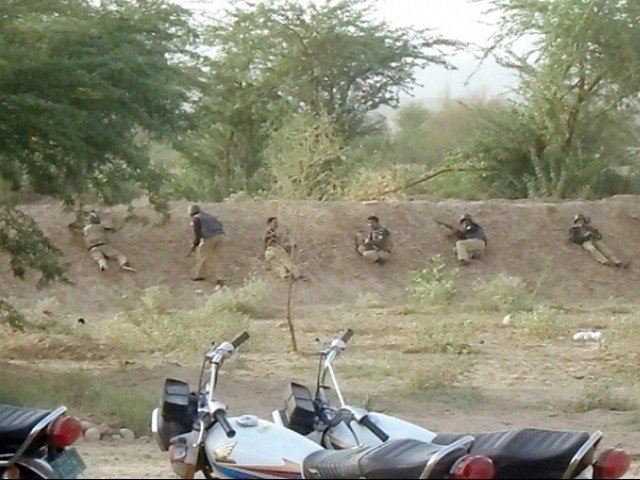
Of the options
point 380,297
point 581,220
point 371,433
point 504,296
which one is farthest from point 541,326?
point 371,433

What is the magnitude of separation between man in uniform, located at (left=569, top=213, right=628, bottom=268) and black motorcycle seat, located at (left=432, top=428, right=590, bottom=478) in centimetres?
2217

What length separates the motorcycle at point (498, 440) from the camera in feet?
17.7

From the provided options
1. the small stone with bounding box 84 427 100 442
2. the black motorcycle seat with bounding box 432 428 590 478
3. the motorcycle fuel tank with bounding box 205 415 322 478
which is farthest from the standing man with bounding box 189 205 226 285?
the black motorcycle seat with bounding box 432 428 590 478

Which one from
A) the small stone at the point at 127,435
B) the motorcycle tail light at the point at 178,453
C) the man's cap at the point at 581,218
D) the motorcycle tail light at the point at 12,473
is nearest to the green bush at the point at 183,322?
the small stone at the point at 127,435

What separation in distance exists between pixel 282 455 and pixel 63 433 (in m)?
1.17

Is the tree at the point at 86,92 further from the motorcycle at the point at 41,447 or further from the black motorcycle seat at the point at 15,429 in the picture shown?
the motorcycle at the point at 41,447

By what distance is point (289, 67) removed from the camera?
3491cm

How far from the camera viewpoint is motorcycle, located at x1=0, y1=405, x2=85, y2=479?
5.81 meters

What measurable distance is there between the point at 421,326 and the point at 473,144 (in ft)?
50.8

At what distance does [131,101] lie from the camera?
13.7 m

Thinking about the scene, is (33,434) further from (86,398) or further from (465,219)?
(465,219)

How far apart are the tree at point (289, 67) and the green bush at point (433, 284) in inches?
365

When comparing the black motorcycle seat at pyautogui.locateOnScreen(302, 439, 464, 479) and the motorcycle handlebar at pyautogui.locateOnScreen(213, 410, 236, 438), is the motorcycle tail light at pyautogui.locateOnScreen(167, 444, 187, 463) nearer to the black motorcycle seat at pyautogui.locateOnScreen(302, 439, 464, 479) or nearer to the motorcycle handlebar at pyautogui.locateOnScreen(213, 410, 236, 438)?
the motorcycle handlebar at pyautogui.locateOnScreen(213, 410, 236, 438)

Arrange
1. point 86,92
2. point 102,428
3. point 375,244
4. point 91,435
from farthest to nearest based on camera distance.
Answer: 1. point 375,244
2. point 86,92
3. point 102,428
4. point 91,435
